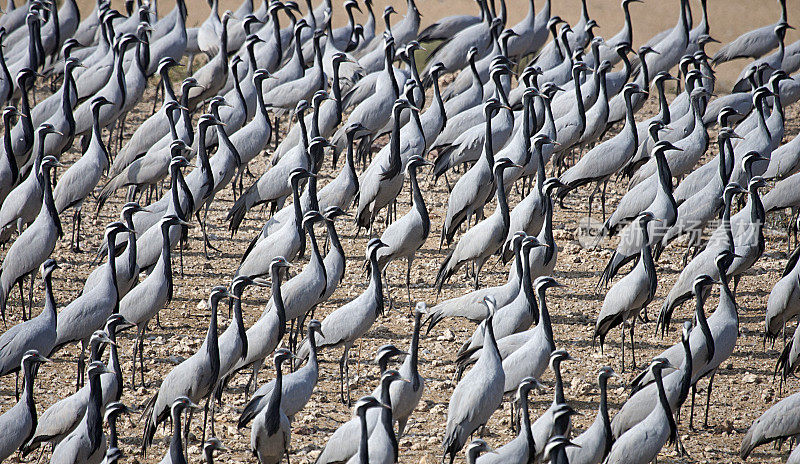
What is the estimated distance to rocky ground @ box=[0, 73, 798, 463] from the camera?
6.96 metres

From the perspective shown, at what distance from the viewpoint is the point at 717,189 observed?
30.7ft

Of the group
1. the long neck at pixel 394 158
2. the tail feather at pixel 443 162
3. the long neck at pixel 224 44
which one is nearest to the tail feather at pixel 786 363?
the long neck at pixel 394 158

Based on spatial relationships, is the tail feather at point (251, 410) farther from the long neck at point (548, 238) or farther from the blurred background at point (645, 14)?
the blurred background at point (645, 14)

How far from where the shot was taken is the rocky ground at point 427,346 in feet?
22.8

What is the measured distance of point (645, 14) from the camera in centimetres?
1769

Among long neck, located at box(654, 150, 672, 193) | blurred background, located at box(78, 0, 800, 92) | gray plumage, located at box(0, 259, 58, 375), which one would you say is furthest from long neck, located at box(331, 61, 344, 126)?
blurred background, located at box(78, 0, 800, 92)

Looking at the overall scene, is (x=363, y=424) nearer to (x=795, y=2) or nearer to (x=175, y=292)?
(x=175, y=292)

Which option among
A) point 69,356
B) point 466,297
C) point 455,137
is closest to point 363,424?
point 466,297

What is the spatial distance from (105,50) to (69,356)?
20.7 ft

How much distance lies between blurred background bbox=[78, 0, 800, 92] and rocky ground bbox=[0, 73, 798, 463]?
736 cm

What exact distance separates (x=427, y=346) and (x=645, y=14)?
37.4 feet

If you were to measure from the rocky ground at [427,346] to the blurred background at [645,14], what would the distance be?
24.2 feet

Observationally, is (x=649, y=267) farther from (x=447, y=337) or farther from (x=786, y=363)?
(x=447, y=337)

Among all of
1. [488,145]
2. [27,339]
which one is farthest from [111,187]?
[488,145]
